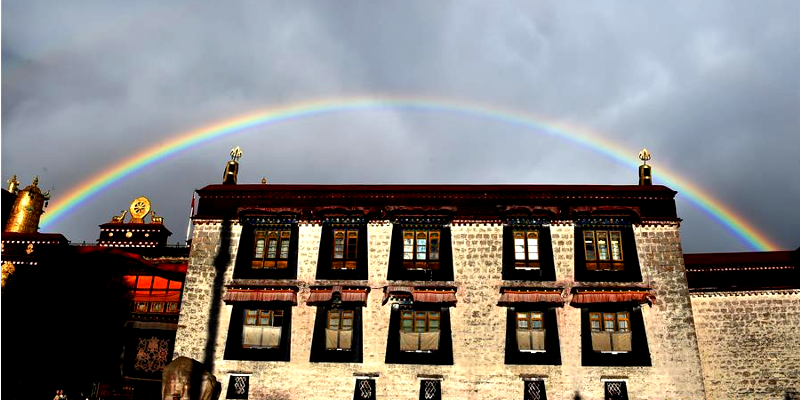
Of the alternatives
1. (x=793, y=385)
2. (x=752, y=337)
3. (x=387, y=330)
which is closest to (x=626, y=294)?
(x=752, y=337)

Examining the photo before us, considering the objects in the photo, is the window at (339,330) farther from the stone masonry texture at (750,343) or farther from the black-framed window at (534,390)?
the stone masonry texture at (750,343)

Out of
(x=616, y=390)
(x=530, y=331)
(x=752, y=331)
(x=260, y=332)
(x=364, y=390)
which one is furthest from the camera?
(x=752, y=331)

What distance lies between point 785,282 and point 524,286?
41.1ft

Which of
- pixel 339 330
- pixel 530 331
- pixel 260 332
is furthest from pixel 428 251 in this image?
pixel 260 332

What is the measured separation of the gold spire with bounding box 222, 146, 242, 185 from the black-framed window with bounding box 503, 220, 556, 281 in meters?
14.3

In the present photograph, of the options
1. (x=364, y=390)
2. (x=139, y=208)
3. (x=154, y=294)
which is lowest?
(x=364, y=390)

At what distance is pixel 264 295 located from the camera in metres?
30.5

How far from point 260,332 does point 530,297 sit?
1232 centimetres

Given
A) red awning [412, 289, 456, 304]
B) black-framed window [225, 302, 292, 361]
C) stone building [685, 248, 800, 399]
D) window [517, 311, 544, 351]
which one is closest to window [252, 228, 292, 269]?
black-framed window [225, 302, 292, 361]

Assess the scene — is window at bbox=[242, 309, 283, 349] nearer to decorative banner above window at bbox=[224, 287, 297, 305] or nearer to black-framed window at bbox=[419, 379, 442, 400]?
decorative banner above window at bbox=[224, 287, 297, 305]

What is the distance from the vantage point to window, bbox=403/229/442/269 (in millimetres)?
30783

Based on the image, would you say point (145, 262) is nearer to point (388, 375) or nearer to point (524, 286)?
point (388, 375)

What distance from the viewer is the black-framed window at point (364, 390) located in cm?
2894

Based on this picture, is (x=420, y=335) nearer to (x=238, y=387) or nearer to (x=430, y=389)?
(x=430, y=389)
